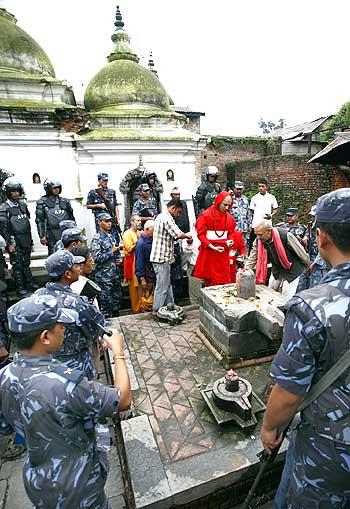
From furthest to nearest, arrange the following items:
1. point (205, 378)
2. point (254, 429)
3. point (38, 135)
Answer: point (38, 135) → point (205, 378) → point (254, 429)

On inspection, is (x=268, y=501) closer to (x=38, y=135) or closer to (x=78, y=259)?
(x=78, y=259)

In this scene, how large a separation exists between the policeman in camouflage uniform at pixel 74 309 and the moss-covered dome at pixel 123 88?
851 centimetres

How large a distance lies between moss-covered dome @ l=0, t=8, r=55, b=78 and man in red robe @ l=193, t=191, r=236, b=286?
21.5 feet

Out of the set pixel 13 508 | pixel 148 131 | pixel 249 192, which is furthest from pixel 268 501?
pixel 249 192

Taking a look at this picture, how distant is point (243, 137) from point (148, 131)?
38.8 ft

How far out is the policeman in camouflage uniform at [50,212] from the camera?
6.14 m

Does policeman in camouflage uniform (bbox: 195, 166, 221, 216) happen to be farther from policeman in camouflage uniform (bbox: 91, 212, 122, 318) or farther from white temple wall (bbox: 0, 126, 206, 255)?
policeman in camouflage uniform (bbox: 91, 212, 122, 318)

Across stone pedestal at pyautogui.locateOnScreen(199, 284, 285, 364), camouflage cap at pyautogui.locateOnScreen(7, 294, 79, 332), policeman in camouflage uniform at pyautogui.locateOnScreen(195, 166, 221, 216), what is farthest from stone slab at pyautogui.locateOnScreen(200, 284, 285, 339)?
policeman in camouflage uniform at pyautogui.locateOnScreen(195, 166, 221, 216)

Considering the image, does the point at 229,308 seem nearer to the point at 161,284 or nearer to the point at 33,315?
the point at 161,284

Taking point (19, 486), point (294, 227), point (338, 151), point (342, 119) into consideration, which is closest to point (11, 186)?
point (19, 486)

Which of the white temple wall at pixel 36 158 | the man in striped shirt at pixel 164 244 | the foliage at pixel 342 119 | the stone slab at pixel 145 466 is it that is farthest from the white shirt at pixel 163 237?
the foliage at pixel 342 119

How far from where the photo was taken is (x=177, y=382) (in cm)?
364

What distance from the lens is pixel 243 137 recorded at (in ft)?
62.7

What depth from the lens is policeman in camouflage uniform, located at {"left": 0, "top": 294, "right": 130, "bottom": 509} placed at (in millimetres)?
1477
